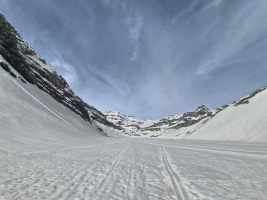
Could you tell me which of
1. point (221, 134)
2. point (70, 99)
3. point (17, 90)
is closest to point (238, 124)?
point (221, 134)

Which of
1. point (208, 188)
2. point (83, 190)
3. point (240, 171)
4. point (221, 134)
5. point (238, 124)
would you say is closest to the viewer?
point (83, 190)

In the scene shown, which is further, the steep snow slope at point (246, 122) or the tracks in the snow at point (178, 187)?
the steep snow slope at point (246, 122)

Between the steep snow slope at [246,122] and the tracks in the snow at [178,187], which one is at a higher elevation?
the steep snow slope at [246,122]

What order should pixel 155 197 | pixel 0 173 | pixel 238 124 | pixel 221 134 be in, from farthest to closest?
pixel 221 134 < pixel 238 124 < pixel 0 173 < pixel 155 197

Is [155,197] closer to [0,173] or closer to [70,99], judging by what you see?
[0,173]

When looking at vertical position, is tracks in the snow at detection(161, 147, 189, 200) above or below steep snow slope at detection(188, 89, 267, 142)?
below

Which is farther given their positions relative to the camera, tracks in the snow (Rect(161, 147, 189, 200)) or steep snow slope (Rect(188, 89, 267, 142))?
steep snow slope (Rect(188, 89, 267, 142))

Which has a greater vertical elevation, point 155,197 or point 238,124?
point 238,124

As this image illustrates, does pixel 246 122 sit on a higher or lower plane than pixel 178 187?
higher

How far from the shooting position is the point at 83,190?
19.4ft

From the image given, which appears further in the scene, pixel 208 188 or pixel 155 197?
pixel 208 188

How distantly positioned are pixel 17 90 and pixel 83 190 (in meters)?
51.3

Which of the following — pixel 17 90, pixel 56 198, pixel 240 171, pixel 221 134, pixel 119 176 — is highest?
pixel 221 134

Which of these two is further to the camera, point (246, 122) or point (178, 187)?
point (246, 122)
